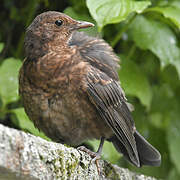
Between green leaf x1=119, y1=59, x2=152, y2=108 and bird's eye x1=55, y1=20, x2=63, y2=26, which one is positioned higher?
bird's eye x1=55, y1=20, x2=63, y2=26

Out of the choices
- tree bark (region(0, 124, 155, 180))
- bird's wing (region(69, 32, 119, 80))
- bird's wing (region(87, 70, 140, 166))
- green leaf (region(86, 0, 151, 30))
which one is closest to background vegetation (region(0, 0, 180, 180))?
green leaf (region(86, 0, 151, 30))

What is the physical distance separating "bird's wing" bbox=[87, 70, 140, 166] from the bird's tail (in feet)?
0.45

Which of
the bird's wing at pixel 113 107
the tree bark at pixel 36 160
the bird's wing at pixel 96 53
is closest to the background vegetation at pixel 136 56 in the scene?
the bird's wing at pixel 96 53

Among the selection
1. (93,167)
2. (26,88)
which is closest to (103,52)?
(26,88)

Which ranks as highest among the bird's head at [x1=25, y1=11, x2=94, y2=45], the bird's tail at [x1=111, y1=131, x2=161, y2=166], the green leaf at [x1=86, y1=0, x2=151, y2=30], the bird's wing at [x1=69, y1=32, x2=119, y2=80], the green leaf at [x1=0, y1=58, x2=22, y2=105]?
the green leaf at [x1=86, y1=0, x2=151, y2=30]

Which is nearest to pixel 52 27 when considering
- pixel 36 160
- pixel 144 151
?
pixel 144 151

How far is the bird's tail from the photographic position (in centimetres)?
304

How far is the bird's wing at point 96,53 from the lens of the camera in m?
2.90

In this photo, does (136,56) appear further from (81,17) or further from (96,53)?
(96,53)

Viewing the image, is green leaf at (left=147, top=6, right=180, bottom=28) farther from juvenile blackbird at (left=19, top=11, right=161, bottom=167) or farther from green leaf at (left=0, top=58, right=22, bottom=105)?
green leaf at (left=0, top=58, right=22, bottom=105)

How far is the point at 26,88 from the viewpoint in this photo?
279 centimetres

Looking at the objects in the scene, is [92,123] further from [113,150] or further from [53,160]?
[53,160]

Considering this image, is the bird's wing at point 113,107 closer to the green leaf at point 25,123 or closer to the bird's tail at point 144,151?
the bird's tail at point 144,151

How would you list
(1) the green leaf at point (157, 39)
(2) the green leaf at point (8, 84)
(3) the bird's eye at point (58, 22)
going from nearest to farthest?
(3) the bird's eye at point (58, 22)
(2) the green leaf at point (8, 84)
(1) the green leaf at point (157, 39)
